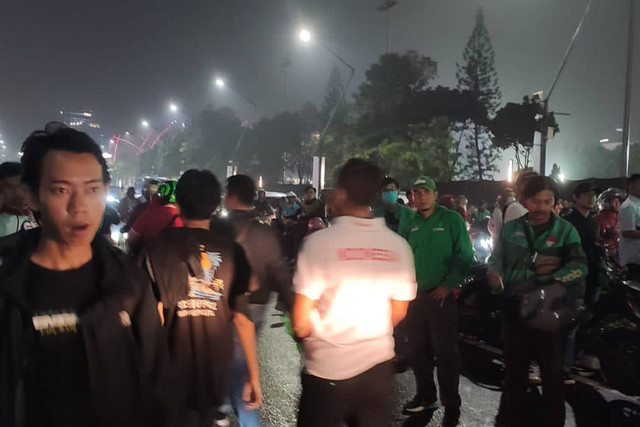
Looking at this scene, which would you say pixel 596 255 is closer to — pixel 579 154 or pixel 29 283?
pixel 29 283

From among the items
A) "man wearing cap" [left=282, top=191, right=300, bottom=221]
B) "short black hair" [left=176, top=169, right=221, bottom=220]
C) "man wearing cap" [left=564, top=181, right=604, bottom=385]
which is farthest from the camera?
"man wearing cap" [left=282, top=191, right=300, bottom=221]

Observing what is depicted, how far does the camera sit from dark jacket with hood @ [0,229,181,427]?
1.55 meters

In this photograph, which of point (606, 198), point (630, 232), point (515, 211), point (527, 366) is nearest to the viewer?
point (527, 366)

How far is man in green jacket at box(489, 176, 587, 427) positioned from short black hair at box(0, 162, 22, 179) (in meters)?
4.13

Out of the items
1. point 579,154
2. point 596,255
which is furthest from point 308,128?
point 579,154

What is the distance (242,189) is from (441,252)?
5.99ft

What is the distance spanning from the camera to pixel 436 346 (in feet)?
15.3

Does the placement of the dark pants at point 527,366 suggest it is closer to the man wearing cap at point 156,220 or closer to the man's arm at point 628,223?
the man's arm at point 628,223

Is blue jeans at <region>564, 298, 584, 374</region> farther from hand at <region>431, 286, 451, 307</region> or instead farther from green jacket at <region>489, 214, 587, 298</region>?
hand at <region>431, 286, 451, 307</region>

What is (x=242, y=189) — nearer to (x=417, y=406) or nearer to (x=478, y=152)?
(x=417, y=406)

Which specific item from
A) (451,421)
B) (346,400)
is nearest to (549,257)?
(451,421)

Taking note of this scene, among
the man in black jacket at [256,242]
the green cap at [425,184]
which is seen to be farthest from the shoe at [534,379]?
the man in black jacket at [256,242]

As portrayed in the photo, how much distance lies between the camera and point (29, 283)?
1.63m

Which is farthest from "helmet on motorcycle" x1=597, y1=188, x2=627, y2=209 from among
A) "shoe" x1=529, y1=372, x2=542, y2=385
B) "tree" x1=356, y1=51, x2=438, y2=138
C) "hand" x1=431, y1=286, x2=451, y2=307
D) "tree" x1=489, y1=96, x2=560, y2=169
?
"tree" x1=356, y1=51, x2=438, y2=138
